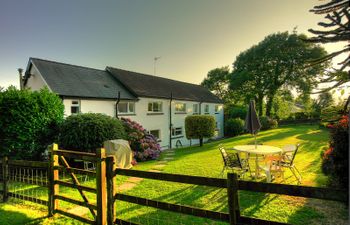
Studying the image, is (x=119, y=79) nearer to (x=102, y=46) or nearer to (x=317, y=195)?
(x=102, y=46)

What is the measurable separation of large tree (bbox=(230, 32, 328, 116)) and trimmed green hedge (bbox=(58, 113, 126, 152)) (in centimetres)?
2997

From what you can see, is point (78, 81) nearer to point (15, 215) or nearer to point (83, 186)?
point (15, 215)

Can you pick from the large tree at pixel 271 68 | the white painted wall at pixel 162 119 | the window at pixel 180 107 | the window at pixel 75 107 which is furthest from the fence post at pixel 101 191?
the large tree at pixel 271 68

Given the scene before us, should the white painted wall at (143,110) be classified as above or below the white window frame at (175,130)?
above

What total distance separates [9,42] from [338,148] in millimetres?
16624

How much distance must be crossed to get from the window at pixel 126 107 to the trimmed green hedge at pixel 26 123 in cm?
739

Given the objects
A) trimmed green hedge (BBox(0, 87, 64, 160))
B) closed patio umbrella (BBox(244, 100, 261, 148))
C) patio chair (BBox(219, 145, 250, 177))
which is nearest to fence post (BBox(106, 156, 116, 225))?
patio chair (BBox(219, 145, 250, 177))

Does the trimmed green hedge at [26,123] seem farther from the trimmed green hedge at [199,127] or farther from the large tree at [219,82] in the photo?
the large tree at [219,82]

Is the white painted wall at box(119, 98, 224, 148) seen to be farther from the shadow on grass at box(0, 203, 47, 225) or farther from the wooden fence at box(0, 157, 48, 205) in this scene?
the shadow on grass at box(0, 203, 47, 225)

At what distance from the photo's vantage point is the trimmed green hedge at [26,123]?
898 centimetres

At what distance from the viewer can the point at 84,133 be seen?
34.8 feet

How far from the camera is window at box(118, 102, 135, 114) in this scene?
58.9 feet

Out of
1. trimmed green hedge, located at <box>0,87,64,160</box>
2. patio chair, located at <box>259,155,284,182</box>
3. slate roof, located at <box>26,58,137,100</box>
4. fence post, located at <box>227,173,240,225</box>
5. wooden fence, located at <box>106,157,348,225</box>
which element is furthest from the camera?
slate roof, located at <box>26,58,137,100</box>

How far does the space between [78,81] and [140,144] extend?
755cm
